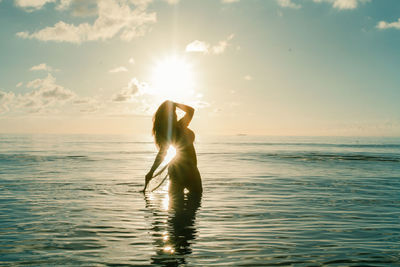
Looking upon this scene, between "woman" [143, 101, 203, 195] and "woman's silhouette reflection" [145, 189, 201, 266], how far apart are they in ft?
1.30

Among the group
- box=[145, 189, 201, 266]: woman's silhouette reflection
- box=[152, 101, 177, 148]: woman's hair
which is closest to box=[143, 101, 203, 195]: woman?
box=[152, 101, 177, 148]: woman's hair

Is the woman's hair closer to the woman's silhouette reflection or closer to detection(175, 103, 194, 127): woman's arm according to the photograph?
detection(175, 103, 194, 127): woman's arm

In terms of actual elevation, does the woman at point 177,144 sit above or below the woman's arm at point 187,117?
below

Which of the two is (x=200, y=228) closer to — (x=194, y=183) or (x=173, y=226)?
(x=173, y=226)

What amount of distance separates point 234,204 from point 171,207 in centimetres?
202

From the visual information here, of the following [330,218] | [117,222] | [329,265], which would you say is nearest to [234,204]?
[330,218]

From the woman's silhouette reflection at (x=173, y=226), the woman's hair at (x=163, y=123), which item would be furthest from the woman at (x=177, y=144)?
the woman's silhouette reflection at (x=173, y=226)

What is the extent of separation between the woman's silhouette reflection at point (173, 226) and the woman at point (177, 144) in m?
0.40

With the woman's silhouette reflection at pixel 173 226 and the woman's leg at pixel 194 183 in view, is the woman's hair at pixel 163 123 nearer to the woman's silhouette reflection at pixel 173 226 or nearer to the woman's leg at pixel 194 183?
the woman's leg at pixel 194 183

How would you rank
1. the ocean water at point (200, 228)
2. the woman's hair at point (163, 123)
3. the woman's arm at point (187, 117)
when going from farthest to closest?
the woman's arm at point (187, 117) < the woman's hair at point (163, 123) < the ocean water at point (200, 228)

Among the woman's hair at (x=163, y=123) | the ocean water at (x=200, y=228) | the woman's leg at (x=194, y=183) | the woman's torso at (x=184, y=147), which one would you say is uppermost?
the woman's hair at (x=163, y=123)

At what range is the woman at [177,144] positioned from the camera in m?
8.63

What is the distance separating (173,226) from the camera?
25.6 feet

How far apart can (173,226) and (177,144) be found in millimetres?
2153
